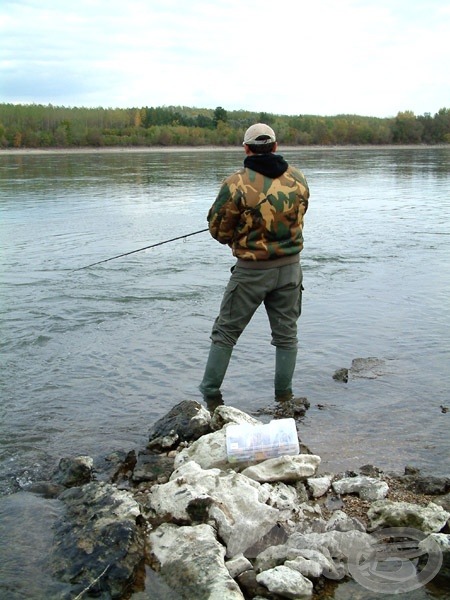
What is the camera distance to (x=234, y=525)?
12.9 feet

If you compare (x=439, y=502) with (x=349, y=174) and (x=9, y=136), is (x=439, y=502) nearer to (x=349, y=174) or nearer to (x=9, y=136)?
(x=349, y=174)

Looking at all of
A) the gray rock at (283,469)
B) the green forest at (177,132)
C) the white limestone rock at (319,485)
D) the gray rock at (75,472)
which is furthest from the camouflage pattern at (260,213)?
the green forest at (177,132)

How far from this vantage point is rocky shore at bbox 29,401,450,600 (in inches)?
142

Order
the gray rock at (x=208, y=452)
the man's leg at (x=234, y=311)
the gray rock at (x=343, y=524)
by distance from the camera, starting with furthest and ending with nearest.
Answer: the man's leg at (x=234, y=311)
the gray rock at (x=208, y=452)
the gray rock at (x=343, y=524)

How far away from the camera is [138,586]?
3.66m

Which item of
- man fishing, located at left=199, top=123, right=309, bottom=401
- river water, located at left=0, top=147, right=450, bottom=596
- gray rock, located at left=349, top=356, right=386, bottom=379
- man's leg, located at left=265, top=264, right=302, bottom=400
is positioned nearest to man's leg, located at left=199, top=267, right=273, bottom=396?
man fishing, located at left=199, top=123, right=309, bottom=401

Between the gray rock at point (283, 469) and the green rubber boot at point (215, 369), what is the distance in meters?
1.39

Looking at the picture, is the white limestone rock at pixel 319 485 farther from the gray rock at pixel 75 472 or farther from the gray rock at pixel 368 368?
the gray rock at pixel 368 368

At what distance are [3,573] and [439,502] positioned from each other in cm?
241

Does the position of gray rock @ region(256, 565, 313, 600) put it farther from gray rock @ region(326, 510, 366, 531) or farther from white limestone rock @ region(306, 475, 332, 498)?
white limestone rock @ region(306, 475, 332, 498)

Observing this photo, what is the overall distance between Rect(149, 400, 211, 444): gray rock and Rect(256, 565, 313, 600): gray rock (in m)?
1.77

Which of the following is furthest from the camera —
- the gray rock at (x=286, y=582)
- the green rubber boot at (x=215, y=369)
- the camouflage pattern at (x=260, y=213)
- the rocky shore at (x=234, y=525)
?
the green rubber boot at (x=215, y=369)

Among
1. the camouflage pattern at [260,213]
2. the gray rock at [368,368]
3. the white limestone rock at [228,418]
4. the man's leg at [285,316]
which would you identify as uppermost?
the camouflage pattern at [260,213]

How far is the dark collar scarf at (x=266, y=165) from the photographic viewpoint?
544cm
